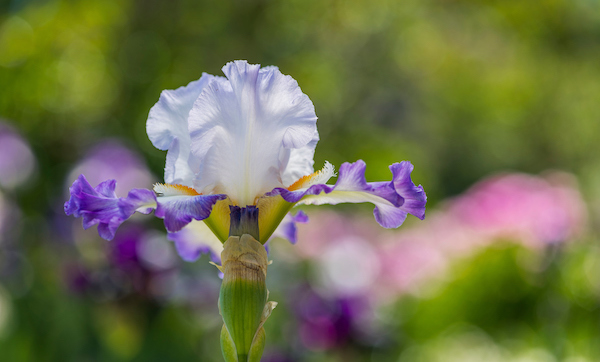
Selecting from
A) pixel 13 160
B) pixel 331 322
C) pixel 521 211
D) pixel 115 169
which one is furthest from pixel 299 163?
pixel 521 211

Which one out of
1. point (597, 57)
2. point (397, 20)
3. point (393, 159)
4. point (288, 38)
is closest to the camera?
point (393, 159)

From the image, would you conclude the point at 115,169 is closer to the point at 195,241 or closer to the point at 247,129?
the point at 195,241

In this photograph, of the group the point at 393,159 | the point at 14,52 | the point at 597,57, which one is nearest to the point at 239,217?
the point at 14,52

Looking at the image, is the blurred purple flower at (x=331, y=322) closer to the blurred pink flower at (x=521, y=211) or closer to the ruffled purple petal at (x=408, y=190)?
the blurred pink flower at (x=521, y=211)

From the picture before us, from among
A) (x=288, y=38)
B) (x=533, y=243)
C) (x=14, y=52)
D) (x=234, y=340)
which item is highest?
(x=288, y=38)

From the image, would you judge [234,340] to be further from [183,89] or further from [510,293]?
[510,293]

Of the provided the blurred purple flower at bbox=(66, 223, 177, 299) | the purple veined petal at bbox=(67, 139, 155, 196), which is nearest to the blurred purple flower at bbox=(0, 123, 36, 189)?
the purple veined petal at bbox=(67, 139, 155, 196)
